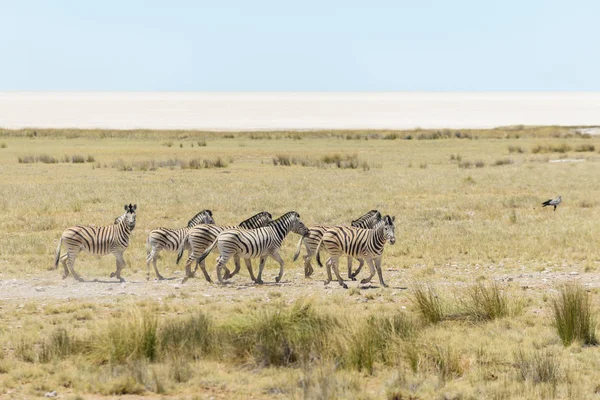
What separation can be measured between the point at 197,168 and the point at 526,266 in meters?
29.8

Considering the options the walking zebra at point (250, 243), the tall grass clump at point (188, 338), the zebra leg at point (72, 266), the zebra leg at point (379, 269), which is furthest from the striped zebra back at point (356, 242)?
the zebra leg at point (72, 266)

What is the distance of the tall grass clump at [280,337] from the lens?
10.7 meters

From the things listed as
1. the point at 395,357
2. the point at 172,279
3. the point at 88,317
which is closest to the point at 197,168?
the point at 172,279

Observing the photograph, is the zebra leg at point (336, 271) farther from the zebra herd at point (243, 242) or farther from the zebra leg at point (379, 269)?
the zebra leg at point (379, 269)

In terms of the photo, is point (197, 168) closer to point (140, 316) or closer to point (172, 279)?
point (172, 279)

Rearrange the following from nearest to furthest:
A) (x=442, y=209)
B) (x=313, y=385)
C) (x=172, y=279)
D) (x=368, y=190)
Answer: (x=313, y=385)
(x=172, y=279)
(x=442, y=209)
(x=368, y=190)

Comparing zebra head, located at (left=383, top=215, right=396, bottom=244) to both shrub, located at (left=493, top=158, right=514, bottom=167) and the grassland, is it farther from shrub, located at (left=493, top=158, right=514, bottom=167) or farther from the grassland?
shrub, located at (left=493, top=158, right=514, bottom=167)

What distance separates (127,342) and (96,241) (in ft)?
21.4

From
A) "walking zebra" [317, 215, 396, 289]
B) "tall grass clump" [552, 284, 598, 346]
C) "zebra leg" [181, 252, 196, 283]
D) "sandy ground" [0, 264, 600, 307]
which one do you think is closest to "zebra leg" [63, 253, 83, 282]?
"sandy ground" [0, 264, 600, 307]

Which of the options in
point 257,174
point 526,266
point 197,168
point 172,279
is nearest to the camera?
point 172,279

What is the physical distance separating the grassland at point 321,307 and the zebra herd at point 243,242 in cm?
46

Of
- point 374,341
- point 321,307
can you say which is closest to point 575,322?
point 374,341

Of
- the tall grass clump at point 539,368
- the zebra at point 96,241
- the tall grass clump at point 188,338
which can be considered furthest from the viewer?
the zebra at point 96,241

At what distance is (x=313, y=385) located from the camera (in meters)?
9.48
